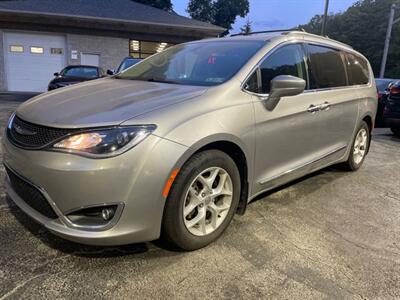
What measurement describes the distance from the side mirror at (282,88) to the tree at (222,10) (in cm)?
4095

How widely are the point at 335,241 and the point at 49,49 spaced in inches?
705

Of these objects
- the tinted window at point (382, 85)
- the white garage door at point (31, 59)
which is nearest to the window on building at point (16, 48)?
the white garage door at point (31, 59)

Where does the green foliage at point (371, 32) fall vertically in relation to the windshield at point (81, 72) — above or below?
above

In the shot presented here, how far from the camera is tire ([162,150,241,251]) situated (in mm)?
2535

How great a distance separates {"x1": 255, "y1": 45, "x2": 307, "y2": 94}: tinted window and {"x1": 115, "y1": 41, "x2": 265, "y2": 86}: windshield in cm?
17

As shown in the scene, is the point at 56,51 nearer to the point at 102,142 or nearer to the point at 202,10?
the point at 102,142

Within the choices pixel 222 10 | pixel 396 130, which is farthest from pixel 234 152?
pixel 222 10

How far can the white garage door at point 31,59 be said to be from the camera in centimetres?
1761

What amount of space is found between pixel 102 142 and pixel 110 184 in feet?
0.87

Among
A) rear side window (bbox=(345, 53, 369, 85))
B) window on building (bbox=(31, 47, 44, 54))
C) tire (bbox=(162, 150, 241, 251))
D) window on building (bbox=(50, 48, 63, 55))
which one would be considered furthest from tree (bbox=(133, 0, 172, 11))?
tire (bbox=(162, 150, 241, 251))

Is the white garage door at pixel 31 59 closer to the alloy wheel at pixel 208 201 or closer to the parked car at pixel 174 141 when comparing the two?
the parked car at pixel 174 141

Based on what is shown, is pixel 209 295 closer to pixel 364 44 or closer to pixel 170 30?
pixel 170 30

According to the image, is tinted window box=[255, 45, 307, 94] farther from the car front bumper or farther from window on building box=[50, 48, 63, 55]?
window on building box=[50, 48, 63, 55]

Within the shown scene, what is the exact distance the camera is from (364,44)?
42812mm
